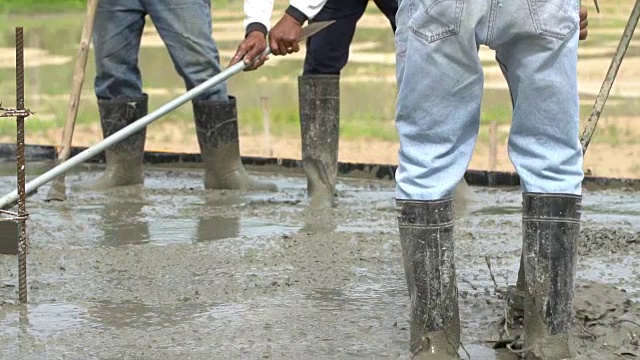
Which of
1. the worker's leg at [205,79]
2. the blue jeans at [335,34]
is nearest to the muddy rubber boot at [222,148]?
the worker's leg at [205,79]

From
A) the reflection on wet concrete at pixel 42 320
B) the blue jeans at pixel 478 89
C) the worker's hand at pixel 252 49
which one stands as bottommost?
the reflection on wet concrete at pixel 42 320

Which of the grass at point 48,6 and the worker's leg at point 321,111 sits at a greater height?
the grass at point 48,6

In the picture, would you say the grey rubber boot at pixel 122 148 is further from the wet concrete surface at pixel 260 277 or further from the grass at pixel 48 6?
the grass at pixel 48 6

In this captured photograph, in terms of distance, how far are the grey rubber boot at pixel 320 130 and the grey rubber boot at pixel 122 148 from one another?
2.96 feet

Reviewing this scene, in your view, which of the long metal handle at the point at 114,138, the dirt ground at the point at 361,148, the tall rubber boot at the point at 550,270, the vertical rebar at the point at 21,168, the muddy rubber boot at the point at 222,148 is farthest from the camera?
the dirt ground at the point at 361,148

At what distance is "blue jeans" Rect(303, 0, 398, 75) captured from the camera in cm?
625

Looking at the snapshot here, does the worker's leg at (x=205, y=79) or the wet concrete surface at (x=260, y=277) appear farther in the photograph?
the worker's leg at (x=205, y=79)

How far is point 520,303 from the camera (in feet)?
13.1

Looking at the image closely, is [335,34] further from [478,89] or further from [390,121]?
[390,121]

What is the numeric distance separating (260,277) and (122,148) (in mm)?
2278

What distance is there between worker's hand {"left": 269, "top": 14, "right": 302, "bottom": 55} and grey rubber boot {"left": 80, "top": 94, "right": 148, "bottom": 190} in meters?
2.09

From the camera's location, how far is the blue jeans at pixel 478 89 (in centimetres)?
349

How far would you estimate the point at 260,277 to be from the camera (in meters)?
4.73

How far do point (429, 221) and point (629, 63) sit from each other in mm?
9904
